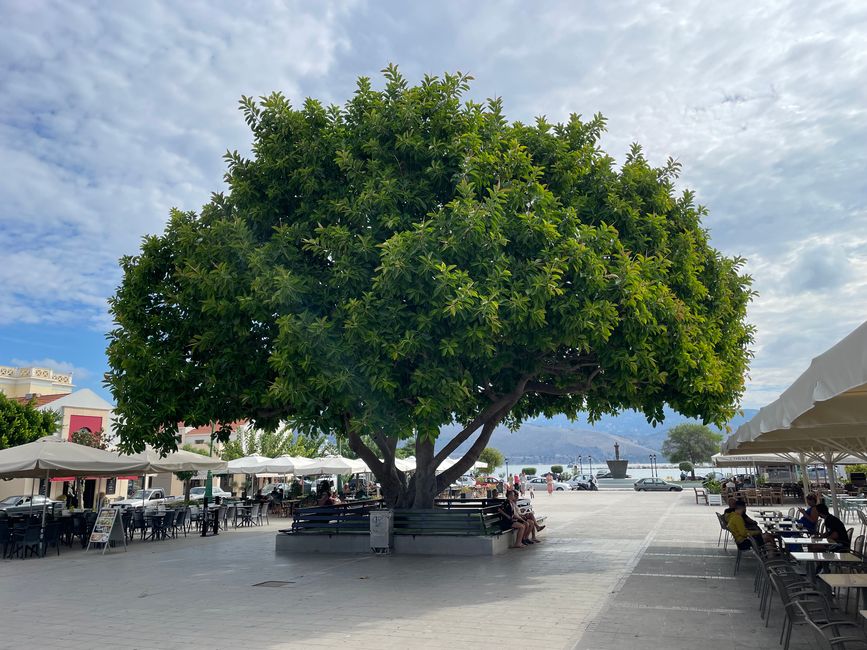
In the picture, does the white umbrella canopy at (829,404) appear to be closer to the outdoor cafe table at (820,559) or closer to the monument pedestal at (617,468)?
the outdoor cafe table at (820,559)

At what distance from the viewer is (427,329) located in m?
11.1

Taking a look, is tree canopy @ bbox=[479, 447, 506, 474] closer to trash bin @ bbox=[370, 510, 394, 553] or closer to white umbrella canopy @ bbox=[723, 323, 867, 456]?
trash bin @ bbox=[370, 510, 394, 553]

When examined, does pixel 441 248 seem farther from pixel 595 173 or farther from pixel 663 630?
pixel 663 630

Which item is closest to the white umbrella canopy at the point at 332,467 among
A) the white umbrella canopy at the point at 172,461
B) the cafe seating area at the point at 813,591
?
the white umbrella canopy at the point at 172,461

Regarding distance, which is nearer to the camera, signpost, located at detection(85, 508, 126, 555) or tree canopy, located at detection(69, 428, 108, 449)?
signpost, located at detection(85, 508, 126, 555)

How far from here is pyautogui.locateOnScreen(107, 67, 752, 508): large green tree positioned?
36.8ft

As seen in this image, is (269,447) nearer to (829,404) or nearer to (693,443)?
(829,404)

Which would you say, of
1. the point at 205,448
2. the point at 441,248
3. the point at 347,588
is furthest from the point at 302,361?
the point at 205,448

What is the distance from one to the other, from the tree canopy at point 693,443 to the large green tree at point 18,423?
79.9 meters

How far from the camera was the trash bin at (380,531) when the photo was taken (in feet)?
49.4

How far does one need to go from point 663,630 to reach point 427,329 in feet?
18.8

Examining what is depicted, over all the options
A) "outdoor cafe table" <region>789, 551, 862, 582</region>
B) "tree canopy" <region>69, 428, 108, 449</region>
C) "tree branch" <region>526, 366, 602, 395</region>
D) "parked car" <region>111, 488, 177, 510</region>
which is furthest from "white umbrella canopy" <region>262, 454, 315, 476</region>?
"outdoor cafe table" <region>789, 551, 862, 582</region>

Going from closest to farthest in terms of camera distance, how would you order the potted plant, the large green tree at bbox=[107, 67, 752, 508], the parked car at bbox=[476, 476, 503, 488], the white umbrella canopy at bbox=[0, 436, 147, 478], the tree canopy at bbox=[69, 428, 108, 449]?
the large green tree at bbox=[107, 67, 752, 508] < the white umbrella canopy at bbox=[0, 436, 147, 478] < the potted plant < the tree canopy at bbox=[69, 428, 108, 449] < the parked car at bbox=[476, 476, 503, 488]

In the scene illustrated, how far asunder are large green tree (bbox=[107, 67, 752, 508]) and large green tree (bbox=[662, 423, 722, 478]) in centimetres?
8358
